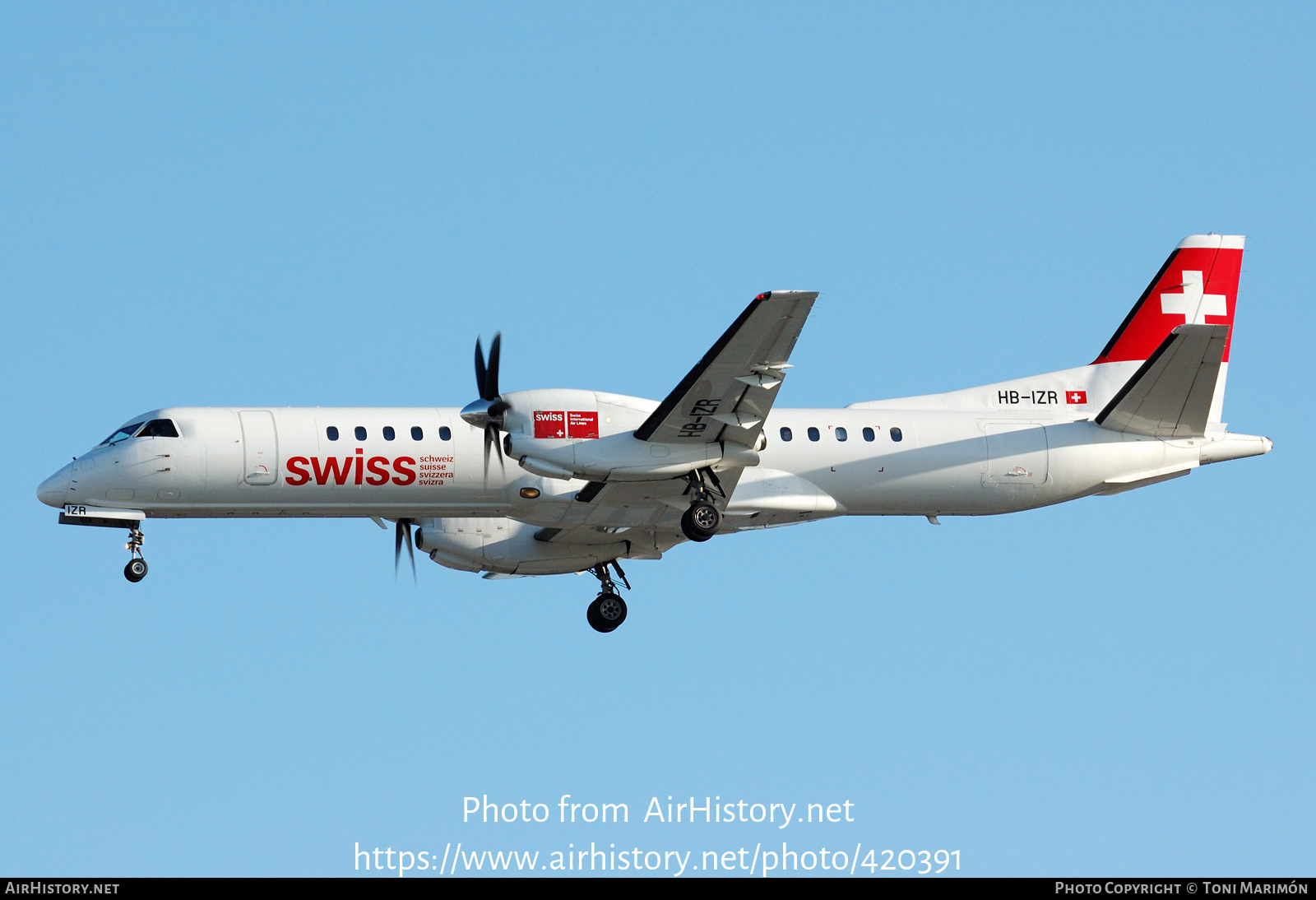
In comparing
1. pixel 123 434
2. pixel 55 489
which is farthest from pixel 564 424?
pixel 55 489

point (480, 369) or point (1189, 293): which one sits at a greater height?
point (1189, 293)

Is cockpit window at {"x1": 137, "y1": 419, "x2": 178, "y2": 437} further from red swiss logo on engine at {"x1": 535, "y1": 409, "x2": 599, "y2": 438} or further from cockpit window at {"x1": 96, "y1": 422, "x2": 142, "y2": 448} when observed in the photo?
red swiss logo on engine at {"x1": 535, "y1": 409, "x2": 599, "y2": 438}

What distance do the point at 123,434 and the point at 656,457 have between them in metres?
8.27

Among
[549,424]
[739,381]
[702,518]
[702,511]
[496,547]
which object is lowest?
[496,547]

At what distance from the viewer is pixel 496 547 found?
27531 mm

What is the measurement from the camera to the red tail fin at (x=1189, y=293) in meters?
28.9

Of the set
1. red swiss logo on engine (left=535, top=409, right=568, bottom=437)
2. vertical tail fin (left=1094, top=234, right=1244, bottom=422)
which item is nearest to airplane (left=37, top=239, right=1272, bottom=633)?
red swiss logo on engine (left=535, top=409, right=568, bottom=437)

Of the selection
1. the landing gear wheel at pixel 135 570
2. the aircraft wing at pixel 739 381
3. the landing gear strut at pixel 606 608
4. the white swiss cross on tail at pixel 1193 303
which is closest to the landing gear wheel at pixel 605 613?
the landing gear strut at pixel 606 608

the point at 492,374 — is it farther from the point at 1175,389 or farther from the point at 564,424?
the point at 1175,389

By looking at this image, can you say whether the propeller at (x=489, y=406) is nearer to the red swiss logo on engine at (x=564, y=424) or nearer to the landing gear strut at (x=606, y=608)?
the red swiss logo on engine at (x=564, y=424)
